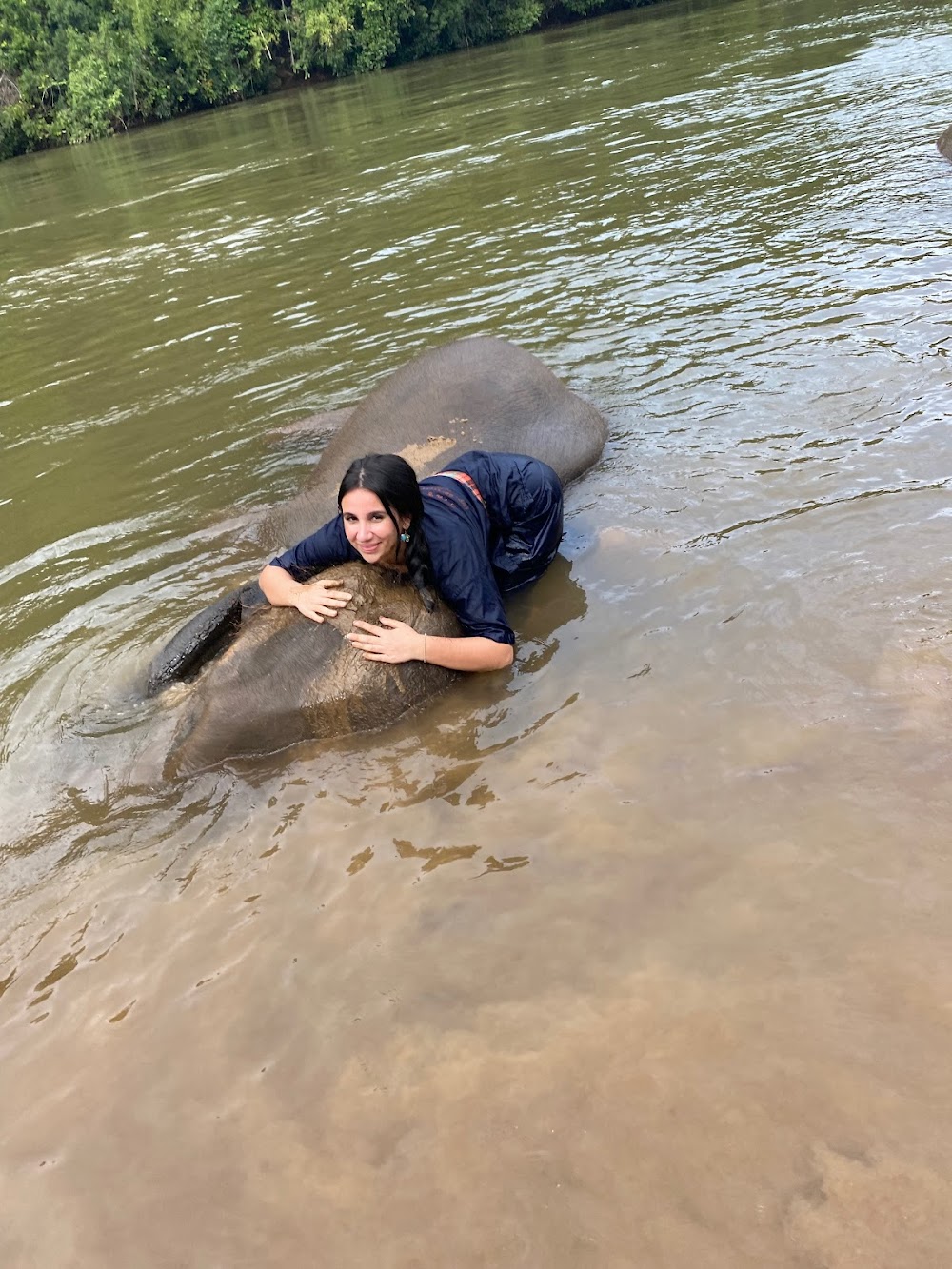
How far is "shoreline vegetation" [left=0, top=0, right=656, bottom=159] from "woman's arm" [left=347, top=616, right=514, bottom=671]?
44.2 meters

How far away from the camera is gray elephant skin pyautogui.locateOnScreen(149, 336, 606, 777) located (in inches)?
164

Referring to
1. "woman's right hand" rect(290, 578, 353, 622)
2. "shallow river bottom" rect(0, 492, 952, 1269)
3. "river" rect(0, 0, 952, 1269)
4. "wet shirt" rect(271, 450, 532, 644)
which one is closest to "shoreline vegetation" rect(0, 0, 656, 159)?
"river" rect(0, 0, 952, 1269)

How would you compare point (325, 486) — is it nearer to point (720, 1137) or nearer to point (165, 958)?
point (165, 958)

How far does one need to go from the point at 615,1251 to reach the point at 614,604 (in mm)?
3055

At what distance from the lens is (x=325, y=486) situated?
229 inches

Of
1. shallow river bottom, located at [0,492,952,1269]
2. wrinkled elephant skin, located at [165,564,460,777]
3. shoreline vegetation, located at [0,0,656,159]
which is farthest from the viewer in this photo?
shoreline vegetation, located at [0,0,656,159]

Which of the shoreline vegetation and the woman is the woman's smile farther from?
the shoreline vegetation

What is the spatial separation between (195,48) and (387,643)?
4768 cm

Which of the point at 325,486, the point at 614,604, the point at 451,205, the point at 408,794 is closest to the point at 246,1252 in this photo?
the point at 408,794

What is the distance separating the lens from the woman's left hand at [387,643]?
416 centimetres

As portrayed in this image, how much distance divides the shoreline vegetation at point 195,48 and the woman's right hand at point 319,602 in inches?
1729

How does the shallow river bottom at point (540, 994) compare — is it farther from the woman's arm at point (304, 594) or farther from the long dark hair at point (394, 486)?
the long dark hair at point (394, 486)

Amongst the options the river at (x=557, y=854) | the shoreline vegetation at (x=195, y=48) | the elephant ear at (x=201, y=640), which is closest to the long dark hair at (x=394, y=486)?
the river at (x=557, y=854)

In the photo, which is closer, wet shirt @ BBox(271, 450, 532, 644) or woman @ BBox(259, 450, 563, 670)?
woman @ BBox(259, 450, 563, 670)
